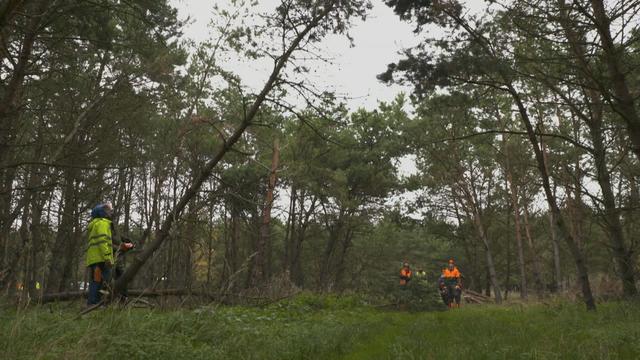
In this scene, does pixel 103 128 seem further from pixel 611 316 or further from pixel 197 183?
pixel 611 316

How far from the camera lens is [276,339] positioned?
598 cm

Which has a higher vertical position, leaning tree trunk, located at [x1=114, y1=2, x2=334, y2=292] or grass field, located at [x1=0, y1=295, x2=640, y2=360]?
leaning tree trunk, located at [x1=114, y1=2, x2=334, y2=292]

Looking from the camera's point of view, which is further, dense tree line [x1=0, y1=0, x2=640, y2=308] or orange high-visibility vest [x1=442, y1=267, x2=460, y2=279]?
orange high-visibility vest [x1=442, y1=267, x2=460, y2=279]

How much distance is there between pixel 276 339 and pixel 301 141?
58.8 feet

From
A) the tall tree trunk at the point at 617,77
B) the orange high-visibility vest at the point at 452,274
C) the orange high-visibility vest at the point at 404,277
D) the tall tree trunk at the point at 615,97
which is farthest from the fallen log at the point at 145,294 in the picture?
the orange high-visibility vest at the point at 452,274

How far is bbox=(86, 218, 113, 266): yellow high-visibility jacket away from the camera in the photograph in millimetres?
7066

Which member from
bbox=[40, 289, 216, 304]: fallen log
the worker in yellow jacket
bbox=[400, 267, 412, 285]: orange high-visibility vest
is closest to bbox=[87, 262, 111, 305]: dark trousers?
the worker in yellow jacket

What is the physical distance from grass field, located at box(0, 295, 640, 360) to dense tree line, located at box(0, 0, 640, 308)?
0.68 m

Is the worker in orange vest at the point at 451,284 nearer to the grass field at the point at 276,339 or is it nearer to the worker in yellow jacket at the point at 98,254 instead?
the grass field at the point at 276,339

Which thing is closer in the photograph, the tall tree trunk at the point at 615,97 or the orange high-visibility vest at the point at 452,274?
the tall tree trunk at the point at 615,97

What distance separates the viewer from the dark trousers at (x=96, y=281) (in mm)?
7031

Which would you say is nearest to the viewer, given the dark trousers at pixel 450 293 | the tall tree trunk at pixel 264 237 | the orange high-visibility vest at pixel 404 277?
the orange high-visibility vest at pixel 404 277

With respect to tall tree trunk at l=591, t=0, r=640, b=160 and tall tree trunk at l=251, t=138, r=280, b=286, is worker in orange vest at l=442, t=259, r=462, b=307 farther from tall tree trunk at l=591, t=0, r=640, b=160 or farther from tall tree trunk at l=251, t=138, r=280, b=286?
tall tree trunk at l=591, t=0, r=640, b=160

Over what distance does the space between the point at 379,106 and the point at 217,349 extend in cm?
2382
